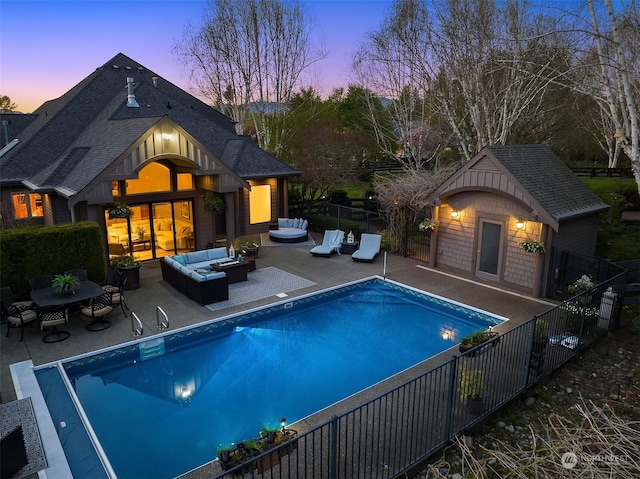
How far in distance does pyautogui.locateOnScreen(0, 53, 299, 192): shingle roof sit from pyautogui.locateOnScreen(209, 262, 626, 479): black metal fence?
37.9 feet

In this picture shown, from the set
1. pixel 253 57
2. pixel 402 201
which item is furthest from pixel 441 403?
pixel 253 57

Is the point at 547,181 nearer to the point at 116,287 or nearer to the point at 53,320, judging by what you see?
the point at 116,287

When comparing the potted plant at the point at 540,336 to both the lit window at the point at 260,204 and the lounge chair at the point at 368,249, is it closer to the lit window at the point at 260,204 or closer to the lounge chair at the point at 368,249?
the lounge chair at the point at 368,249

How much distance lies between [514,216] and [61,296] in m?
12.6

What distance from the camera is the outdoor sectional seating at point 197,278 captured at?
501 inches

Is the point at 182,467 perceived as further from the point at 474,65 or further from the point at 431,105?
the point at 431,105

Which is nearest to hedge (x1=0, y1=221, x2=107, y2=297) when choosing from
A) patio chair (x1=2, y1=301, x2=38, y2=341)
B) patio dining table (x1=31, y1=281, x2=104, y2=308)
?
patio dining table (x1=31, y1=281, x2=104, y2=308)

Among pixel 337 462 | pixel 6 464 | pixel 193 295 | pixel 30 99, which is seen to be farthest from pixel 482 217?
pixel 30 99

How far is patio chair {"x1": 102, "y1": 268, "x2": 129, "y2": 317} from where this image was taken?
11.5m

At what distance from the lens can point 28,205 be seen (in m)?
17.9

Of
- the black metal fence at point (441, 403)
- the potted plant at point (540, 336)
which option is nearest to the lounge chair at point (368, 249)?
the black metal fence at point (441, 403)

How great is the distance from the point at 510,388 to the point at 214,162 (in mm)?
12451

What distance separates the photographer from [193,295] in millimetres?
13023

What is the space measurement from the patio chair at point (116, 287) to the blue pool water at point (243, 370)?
5.82ft
